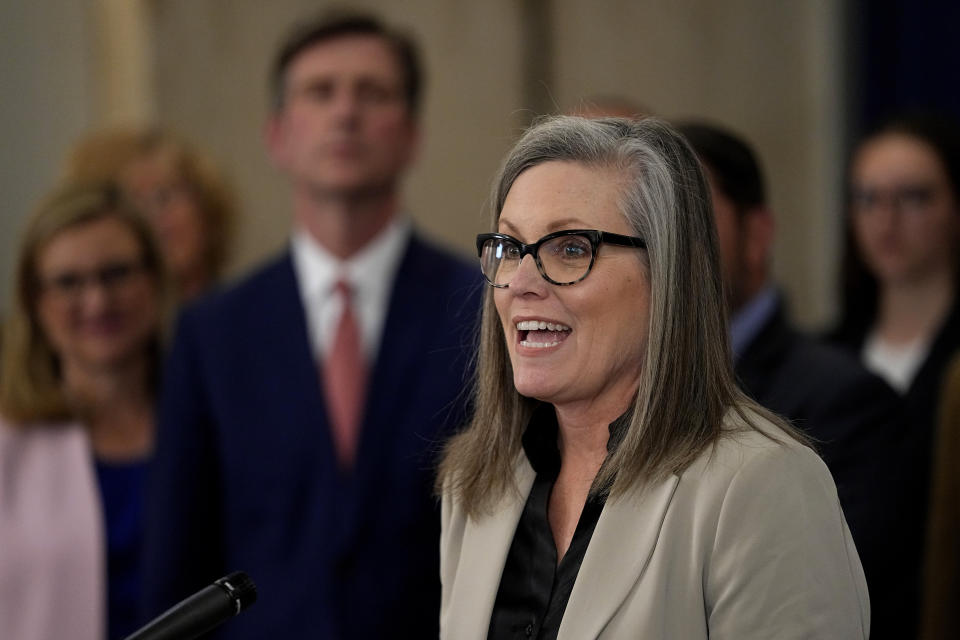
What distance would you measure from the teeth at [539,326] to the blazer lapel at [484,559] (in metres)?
0.21

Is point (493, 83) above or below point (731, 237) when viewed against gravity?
above

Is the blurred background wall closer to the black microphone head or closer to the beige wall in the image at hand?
the beige wall

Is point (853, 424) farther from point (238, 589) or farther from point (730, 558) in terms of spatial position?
point (238, 589)

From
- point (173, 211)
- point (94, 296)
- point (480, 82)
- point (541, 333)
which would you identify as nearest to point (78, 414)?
point (94, 296)

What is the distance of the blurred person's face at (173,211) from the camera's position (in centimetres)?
382

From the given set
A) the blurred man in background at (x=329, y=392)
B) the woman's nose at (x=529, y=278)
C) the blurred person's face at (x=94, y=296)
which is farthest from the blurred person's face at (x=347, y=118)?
the woman's nose at (x=529, y=278)

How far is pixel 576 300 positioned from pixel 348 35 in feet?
4.57

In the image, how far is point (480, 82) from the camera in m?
5.02

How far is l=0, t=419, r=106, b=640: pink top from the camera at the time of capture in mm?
2641

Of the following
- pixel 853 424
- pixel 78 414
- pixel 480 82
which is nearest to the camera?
pixel 853 424

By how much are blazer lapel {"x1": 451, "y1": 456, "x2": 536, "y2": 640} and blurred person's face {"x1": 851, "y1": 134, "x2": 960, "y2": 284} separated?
6.09 ft

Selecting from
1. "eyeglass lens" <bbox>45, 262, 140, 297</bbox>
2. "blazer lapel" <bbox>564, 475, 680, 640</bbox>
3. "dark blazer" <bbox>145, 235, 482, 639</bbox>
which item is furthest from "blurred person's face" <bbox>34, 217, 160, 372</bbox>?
"blazer lapel" <bbox>564, 475, 680, 640</bbox>

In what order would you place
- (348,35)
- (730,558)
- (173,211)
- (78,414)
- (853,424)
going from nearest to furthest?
(730,558) → (853,424) → (348,35) → (78,414) → (173,211)

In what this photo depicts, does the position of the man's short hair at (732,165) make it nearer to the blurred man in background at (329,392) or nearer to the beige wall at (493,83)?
the blurred man in background at (329,392)
